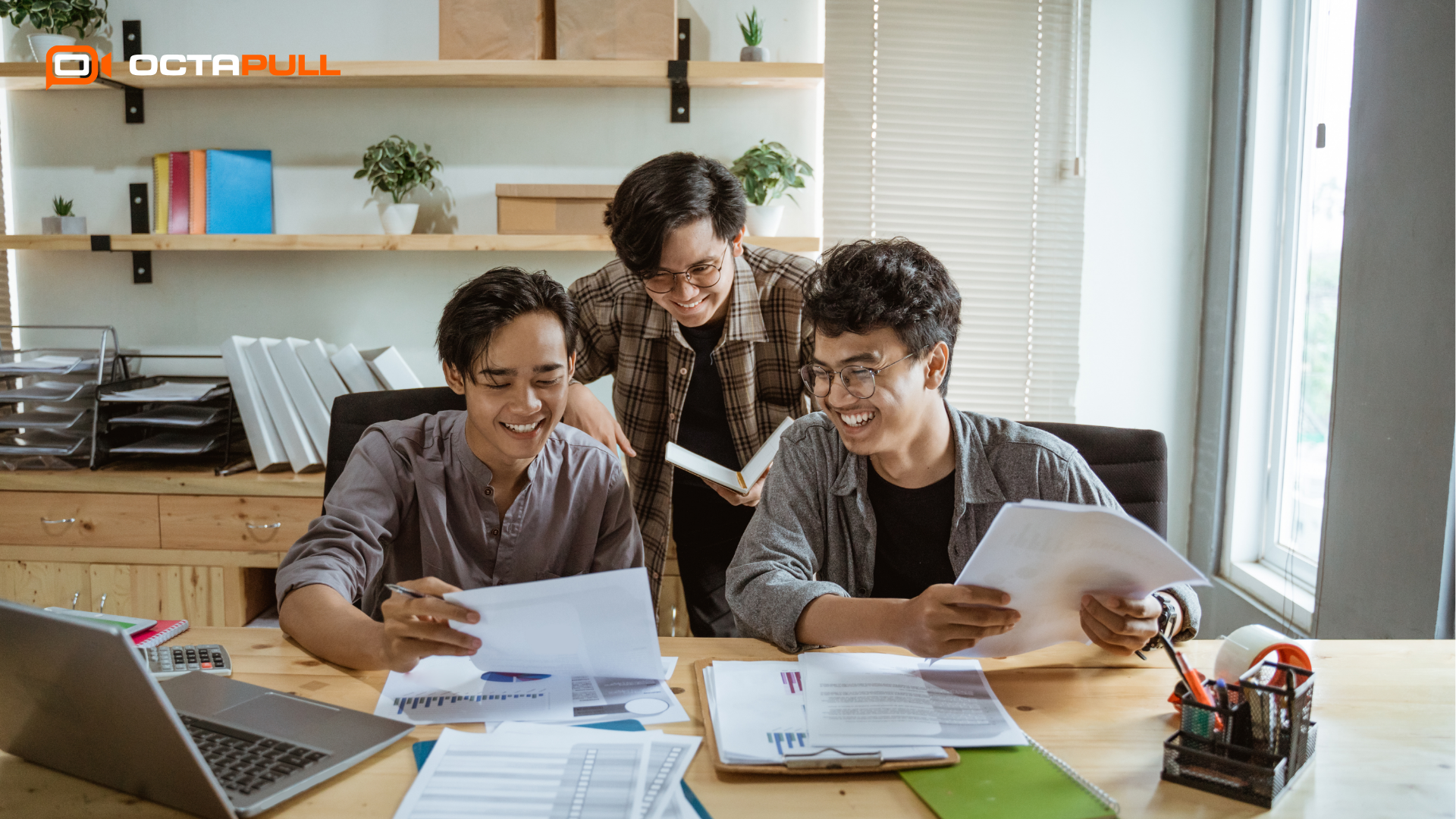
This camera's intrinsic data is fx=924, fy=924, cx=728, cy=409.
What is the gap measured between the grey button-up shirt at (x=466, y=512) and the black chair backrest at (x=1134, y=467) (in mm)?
716

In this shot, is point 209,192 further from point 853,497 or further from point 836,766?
point 836,766

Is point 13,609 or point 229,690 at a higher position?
point 13,609

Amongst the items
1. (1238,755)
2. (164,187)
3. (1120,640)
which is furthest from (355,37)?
(1238,755)

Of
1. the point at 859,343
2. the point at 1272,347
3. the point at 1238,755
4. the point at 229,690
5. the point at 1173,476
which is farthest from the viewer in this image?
the point at 1173,476

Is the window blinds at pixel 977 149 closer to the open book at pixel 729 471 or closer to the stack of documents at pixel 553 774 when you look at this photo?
the open book at pixel 729 471

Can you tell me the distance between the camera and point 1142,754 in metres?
0.93

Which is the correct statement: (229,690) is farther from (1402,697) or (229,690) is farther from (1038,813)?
(1402,697)

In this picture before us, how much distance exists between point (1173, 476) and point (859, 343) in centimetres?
188

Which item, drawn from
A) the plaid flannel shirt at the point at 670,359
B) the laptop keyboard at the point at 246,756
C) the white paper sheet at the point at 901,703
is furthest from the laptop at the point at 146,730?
the plaid flannel shirt at the point at 670,359

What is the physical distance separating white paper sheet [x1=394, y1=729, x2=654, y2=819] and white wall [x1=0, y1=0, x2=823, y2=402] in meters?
1.92

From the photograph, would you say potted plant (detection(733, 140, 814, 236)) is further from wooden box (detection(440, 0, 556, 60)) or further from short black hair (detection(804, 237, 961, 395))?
short black hair (detection(804, 237, 961, 395))

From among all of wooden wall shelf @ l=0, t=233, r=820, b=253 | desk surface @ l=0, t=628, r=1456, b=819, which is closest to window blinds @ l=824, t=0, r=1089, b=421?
wooden wall shelf @ l=0, t=233, r=820, b=253

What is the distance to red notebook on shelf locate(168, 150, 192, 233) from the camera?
2.55 m

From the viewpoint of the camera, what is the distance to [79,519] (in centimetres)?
236
